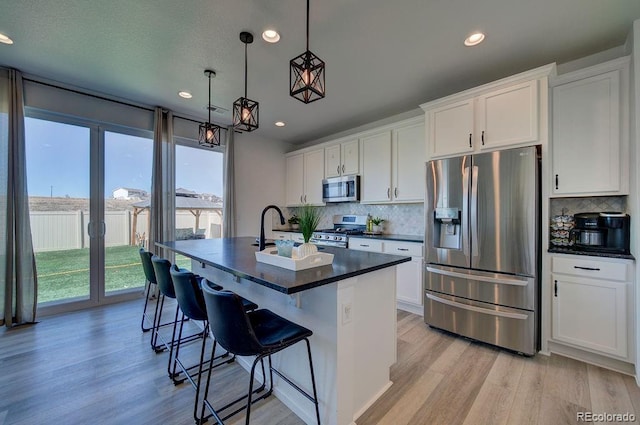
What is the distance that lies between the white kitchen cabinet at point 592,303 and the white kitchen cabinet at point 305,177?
11.5ft

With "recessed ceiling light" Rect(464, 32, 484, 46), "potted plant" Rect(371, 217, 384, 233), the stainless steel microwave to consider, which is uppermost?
"recessed ceiling light" Rect(464, 32, 484, 46)

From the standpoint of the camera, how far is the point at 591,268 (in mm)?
2193

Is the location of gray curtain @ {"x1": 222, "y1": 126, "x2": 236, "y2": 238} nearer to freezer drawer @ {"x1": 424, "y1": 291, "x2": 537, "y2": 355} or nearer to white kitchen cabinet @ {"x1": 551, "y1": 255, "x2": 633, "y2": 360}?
freezer drawer @ {"x1": 424, "y1": 291, "x2": 537, "y2": 355}

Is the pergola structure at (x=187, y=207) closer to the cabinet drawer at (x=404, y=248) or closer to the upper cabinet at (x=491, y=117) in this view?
the cabinet drawer at (x=404, y=248)

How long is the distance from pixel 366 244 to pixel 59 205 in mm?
4115

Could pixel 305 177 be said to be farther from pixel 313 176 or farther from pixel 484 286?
pixel 484 286

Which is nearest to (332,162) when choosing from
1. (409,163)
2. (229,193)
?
(409,163)

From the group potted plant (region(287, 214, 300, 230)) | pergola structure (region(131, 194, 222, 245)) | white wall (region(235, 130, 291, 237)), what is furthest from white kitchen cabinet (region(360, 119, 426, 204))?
pergola structure (region(131, 194, 222, 245))

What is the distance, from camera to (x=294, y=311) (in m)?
1.74

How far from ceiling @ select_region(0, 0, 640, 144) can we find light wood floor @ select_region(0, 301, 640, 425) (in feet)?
9.32

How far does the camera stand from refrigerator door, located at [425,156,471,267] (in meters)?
2.67

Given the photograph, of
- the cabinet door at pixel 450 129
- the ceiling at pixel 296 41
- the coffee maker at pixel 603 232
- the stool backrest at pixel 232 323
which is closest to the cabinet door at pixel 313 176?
the ceiling at pixel 296 41

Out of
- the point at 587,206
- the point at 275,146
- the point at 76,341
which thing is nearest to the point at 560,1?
the point at 587,206

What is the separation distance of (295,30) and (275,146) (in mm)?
3368
